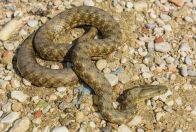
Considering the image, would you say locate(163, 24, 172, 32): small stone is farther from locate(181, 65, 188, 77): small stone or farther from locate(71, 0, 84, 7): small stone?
locate(71, 0, 84, 7): small stone

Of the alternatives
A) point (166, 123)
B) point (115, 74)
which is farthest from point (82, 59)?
point (166, 123)

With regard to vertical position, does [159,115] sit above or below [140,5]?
below

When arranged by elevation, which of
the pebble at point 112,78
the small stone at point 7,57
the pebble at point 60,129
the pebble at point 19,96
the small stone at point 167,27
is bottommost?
the pebble at point 60,129

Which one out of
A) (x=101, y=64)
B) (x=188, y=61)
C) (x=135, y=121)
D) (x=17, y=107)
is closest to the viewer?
(x=135, y=121)

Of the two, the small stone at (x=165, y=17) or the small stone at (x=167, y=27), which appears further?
the small stone at (x=165, y=17)

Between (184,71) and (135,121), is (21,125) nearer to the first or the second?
(135,121)

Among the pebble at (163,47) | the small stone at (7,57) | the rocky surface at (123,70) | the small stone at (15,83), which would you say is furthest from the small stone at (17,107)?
the pebble at (163,47)

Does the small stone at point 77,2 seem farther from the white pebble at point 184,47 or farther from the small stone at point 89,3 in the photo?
the white pebble at point 184,47

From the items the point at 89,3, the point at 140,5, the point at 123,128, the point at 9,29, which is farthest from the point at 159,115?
the point at 9,29

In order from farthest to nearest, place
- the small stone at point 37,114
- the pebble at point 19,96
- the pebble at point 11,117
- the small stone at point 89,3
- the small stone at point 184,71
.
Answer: the small stone at point 89,3 < the small stone at point 184,71 < the pebble at point 19,96 < the small stone at point 37,114 < the pebble at point 11,117
